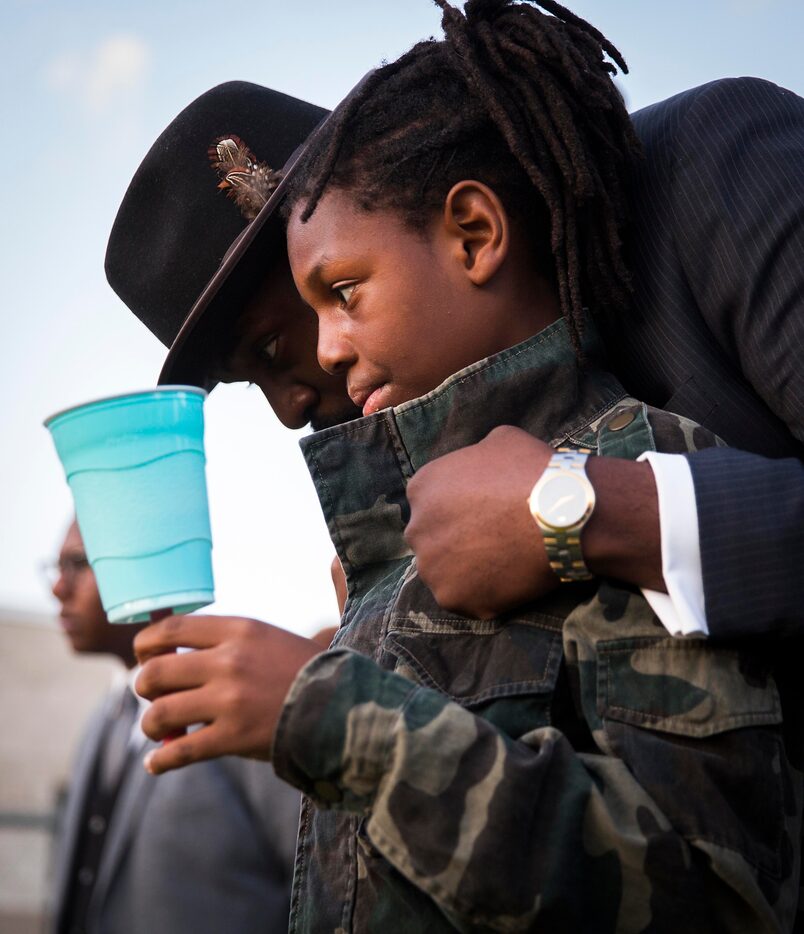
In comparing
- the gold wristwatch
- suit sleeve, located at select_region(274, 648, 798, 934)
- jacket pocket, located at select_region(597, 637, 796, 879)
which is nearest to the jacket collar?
Result: the gold wristwatch

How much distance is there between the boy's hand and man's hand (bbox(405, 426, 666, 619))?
32 cm

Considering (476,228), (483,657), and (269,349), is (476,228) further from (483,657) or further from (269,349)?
(269,349)

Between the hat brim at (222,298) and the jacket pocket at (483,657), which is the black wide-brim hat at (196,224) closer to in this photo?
the hat brim at (222,298)

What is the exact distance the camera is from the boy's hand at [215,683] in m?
1.73

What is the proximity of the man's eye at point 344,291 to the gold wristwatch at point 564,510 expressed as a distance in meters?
0.67

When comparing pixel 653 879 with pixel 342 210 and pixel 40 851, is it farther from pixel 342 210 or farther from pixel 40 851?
pixel 40 851

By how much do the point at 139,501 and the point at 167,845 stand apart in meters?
3.42

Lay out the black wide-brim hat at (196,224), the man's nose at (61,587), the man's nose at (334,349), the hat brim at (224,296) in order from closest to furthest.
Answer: the man's nose at (334,349)
the hat brim at (224,296)
the black wide-brim hat at (196,224)
the man's nose at (61,587)

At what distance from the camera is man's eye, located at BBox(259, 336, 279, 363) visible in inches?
131

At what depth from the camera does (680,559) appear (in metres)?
1.88

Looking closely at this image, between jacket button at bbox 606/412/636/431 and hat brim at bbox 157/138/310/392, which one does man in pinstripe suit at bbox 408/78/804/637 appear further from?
hat brim at bbox 157/138/310/392

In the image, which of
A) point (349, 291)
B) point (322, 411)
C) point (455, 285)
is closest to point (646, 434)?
point (455, 285)

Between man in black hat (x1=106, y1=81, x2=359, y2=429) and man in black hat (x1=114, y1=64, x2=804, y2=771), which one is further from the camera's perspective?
man in black hat (x1=106, y1=81, x2=359, y2=429)

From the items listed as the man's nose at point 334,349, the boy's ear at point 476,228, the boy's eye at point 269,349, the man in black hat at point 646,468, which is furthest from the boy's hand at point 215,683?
the boy's eye at point 269,349
